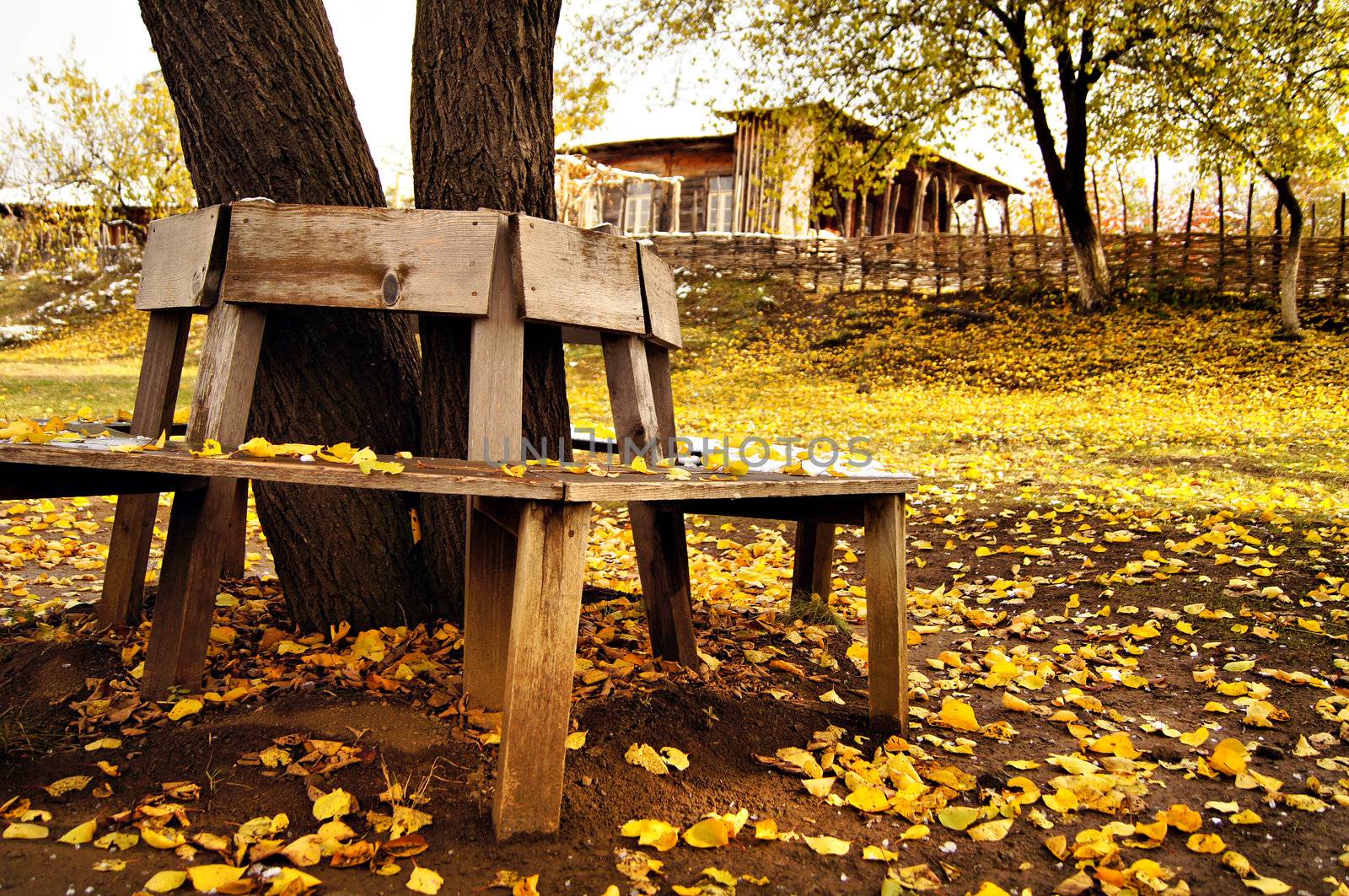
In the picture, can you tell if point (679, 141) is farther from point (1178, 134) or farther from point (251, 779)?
point (251, 779)

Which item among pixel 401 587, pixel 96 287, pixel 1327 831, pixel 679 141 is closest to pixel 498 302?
pixel 401 587

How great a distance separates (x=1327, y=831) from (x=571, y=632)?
1864 mm

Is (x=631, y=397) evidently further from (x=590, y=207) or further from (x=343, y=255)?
(x=590, y=207)

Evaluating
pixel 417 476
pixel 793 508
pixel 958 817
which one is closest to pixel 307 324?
pixel 417 476

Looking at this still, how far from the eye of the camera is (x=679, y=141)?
68.0 feet

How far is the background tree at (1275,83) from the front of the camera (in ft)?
40.1

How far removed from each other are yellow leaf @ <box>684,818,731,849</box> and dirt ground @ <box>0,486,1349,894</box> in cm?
2

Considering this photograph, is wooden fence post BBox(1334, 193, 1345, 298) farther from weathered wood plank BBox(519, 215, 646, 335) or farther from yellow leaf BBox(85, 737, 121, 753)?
yellow leaf BBox(85, 737, 121, 753)

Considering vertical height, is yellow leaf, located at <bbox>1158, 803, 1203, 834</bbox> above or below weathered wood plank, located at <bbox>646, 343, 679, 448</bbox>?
below

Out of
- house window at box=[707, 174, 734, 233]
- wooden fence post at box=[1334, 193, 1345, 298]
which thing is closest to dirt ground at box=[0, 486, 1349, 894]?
wooden fence post at box=[1334, 193, 1345, 298]

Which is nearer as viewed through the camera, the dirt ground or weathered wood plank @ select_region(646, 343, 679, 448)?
the dirt ground

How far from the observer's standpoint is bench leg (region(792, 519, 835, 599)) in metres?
3.83

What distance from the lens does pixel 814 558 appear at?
385 cm

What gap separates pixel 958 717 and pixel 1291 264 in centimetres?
1257
